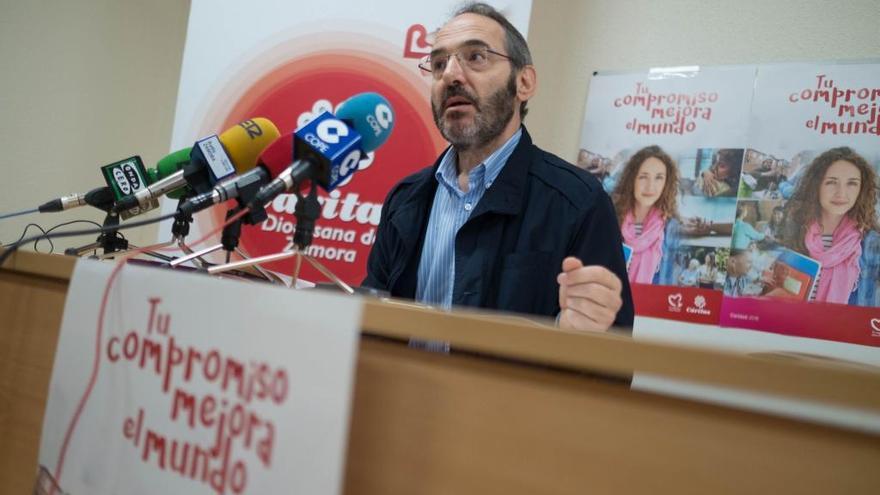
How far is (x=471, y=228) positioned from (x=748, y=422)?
43.4 inches

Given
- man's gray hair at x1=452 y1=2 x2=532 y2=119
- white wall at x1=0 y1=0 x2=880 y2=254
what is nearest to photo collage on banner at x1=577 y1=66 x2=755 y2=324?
white wall at x1=0 y1=0 x2=880 y2=254

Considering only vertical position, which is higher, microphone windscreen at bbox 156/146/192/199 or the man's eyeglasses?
the man's eyeglasses

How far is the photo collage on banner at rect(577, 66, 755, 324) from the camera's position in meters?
2.15

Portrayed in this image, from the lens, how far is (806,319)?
2.00 metres

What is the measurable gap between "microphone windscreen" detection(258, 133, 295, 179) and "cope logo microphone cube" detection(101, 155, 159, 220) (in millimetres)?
330

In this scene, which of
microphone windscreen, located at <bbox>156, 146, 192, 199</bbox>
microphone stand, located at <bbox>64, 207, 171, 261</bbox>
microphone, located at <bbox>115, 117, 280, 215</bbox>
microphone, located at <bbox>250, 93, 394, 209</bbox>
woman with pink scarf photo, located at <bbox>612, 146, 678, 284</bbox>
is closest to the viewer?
microphone, located at <bbox>250, 93, 394, 209</bbox>

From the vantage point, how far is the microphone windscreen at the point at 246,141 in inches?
44.8

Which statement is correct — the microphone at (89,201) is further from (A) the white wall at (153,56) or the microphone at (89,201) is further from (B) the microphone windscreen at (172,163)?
(A) the white wall at (153,56)

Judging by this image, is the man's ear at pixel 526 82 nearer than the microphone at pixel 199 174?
No

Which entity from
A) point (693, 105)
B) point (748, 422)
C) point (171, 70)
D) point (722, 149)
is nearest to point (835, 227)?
point (722, 149)

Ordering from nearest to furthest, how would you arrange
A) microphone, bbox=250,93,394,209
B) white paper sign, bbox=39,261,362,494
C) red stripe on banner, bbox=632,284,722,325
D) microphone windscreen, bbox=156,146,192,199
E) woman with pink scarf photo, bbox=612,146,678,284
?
white paper sign, bbox=39,261,362,494 < microphone, bbox=250,93,394,209 < microphone windscreen, bbox=156,146,192,199 < red stripe on banner, bbox=632,284,722,325 < woman with pink scarf photo, bbox=612,146,678,284

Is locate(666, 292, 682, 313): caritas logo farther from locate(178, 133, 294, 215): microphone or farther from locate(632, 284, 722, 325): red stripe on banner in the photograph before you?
locate(178, 133, 294, 215): microphone


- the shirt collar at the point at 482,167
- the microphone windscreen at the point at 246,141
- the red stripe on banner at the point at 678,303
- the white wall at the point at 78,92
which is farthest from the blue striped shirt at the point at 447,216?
the white wall at the point at 78,92

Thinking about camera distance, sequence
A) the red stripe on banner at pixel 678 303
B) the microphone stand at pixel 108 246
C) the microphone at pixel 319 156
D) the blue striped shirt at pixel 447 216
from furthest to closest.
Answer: the red stripe on banner at pixel 678 303 < the blue striped shirt at pixel 447 216 < the microphone stand at pixel 108 246 < the microphone at pixel 319 156
